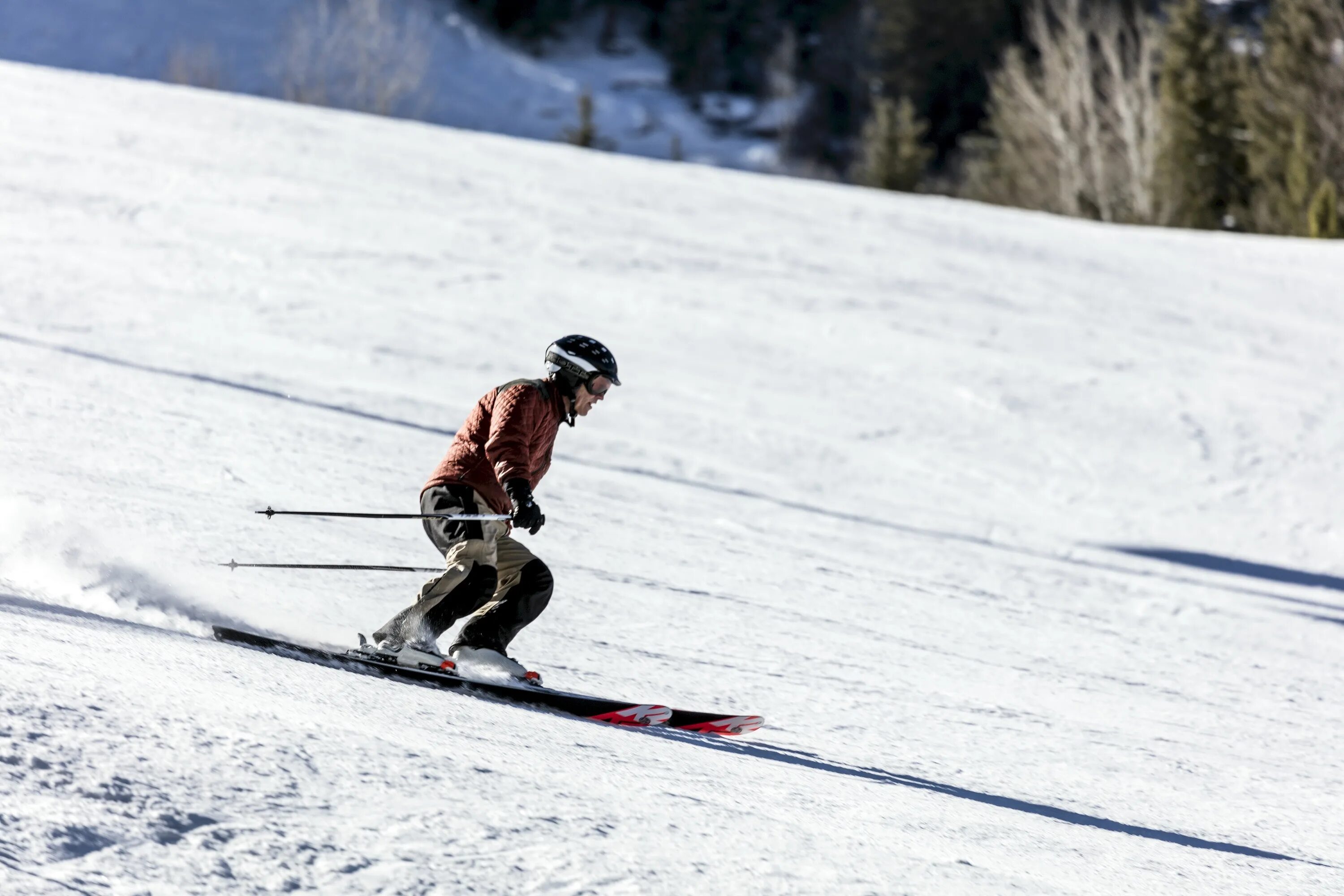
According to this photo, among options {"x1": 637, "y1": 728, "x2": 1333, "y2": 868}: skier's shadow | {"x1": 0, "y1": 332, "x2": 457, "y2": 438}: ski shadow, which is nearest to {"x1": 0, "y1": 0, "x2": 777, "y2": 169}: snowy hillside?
{"x1": 0, "y1": 332, "x2": 457, "y2": 438}: ski shadow

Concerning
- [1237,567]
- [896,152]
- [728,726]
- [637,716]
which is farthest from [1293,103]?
[637,716]

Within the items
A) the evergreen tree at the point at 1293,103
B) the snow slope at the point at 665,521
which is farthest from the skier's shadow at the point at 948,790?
the evergreen tree at the point at 1293,103

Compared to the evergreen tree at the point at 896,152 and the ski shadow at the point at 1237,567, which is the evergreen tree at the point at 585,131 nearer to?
the evergreen tree at the point at 896,152

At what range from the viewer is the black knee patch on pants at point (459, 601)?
4.73 metres

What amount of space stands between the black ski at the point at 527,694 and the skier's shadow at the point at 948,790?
0.06 metres

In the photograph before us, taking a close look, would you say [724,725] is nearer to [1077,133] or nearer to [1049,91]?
[1077,133]

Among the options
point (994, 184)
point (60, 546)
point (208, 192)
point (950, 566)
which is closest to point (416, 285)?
point (208, 192)

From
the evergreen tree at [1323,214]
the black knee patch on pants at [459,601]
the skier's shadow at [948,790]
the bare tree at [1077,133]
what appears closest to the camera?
the skier's shadow at [948,790]

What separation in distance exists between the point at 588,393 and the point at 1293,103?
31.0 m

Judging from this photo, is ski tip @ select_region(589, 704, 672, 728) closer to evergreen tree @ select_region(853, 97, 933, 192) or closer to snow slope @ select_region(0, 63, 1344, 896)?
snow slope @ select_region(0, 63, 1344, 896)

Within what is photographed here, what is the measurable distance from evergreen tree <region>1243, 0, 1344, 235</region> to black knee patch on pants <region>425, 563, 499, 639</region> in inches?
1113

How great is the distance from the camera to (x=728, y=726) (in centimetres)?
467

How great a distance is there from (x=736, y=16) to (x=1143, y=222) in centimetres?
2536

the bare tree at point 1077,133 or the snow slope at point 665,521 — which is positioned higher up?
the bare tree at point 1077,133
